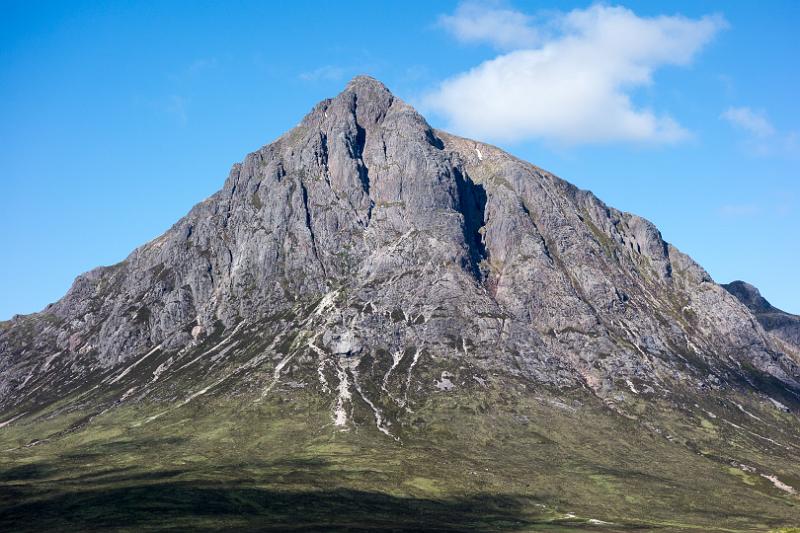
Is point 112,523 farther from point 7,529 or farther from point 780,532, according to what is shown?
point 780,532

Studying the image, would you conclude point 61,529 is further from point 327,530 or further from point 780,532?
point 780,532

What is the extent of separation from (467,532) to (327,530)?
37666mm

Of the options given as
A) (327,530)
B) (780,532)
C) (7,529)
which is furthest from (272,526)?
(780,532)

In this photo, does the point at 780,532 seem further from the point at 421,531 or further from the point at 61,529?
the point at 61,529

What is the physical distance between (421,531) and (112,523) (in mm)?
81856

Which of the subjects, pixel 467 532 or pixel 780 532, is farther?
pixel 467 532

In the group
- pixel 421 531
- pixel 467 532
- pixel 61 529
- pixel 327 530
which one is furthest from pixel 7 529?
pixel 467 532

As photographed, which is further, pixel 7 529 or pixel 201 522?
pixel 201 522

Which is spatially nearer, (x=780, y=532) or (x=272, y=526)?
(x=780, y=532)

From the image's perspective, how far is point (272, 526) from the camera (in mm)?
196625

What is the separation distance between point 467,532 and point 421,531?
42.5ft

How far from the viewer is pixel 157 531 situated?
18600cm

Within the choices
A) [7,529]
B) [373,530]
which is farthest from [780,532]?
[7,529]

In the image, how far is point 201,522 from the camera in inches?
7869
